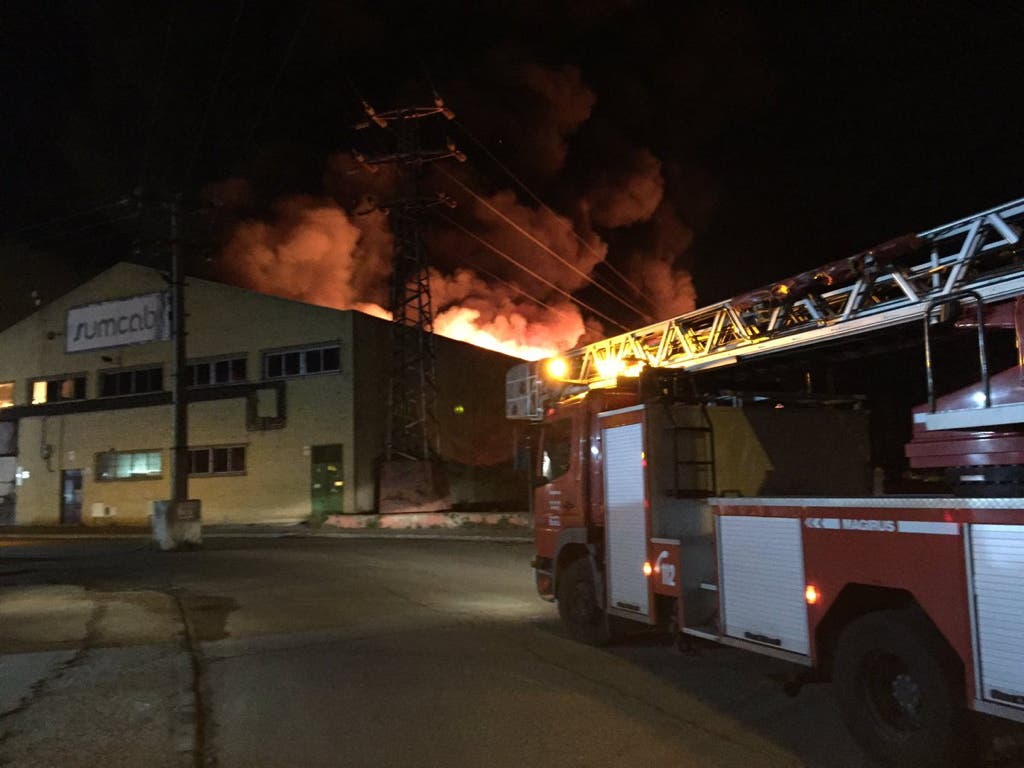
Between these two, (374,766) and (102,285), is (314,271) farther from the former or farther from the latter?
(374,766)

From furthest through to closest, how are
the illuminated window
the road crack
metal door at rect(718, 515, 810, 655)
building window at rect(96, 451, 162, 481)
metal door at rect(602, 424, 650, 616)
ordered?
building window at rect(96, 451, 162, 481), the illuminated window, metal door at rect(602, 424, 650, 616), the road crack, metal door at rect(718, 515, 810, 655)

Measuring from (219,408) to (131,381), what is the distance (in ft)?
17.0

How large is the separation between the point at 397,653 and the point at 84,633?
389 centimetres

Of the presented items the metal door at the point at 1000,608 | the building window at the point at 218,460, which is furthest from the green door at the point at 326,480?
the metal door at the point at 1000,608

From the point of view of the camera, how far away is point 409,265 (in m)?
29.3

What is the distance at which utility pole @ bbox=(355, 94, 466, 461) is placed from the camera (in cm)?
2850

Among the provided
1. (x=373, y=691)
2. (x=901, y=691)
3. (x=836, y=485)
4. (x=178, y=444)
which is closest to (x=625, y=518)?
(x=836, y=485)

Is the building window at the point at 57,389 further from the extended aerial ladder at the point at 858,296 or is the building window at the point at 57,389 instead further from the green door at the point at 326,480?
the extended aerial ladder at the point at 858,296

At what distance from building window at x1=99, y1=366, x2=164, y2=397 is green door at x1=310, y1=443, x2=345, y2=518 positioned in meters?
8.62

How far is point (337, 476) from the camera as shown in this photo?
3017 cm

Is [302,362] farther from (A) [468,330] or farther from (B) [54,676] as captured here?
(B) [54,676]

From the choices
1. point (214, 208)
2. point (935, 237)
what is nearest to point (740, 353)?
point (935, 237)

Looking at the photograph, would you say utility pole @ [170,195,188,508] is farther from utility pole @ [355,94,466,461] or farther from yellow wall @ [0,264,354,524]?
utility pole @ [355,94,466,461]

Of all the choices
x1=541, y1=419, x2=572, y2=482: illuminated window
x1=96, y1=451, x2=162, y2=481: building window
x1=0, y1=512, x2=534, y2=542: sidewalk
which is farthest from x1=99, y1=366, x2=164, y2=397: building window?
x1=541, y1=419, x2=572, y2=482: illuminated window
